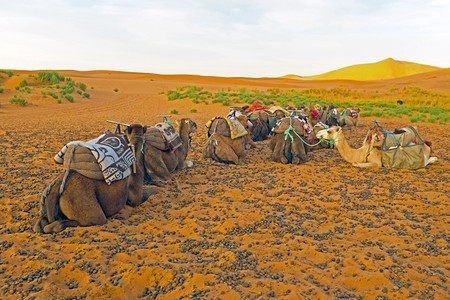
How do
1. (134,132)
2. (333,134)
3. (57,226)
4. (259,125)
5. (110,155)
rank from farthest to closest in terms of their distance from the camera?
(259,125), (333,134), (134,132), (110,155), (57,226)

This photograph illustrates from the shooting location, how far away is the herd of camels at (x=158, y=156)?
177 inches

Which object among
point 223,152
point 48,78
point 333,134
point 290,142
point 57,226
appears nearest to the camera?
point 57,226

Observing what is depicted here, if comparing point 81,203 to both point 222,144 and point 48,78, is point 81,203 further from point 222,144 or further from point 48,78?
point 48,78

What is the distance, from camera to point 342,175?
314 inches

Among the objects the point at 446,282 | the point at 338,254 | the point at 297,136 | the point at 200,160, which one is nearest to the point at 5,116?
the point at 200,160

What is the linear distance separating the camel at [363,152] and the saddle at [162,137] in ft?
12.9

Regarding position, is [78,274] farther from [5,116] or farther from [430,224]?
[5,116]

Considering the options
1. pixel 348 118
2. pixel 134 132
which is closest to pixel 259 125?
pixel 348 118

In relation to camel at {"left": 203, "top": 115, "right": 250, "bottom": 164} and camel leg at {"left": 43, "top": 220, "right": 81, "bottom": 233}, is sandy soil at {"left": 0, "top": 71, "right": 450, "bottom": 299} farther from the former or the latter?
camel at {"left": 203, "top": 115, "right": 250, "bottom": 164}

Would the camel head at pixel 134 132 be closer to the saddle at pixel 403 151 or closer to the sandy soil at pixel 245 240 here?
the sandy soil at pixel 245 240

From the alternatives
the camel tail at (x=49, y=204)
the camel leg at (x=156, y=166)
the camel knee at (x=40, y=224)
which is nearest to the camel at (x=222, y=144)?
the camel leg at (x=156, y=166)

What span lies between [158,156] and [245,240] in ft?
9.42

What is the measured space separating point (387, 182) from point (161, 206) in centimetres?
470

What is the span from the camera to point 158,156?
6758 millimetres
